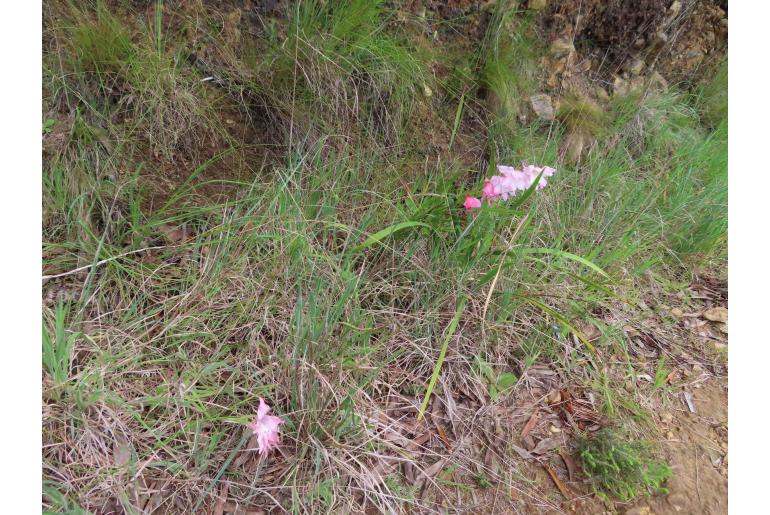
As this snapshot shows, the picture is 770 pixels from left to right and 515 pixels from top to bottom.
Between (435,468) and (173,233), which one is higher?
(173,233)

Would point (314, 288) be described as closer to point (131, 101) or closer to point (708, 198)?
point (131, 101)

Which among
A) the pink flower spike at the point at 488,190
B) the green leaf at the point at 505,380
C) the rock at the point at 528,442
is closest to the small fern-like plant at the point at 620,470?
the rock at the point at 528,442

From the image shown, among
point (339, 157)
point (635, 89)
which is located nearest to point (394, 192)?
point (339, 157)

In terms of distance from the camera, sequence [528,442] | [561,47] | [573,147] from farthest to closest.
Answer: [561,47], [573,147], [528,442]

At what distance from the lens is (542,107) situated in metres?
2.33

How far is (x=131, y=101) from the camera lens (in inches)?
65.5

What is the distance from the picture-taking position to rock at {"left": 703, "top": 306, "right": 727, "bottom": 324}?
1.97 meters

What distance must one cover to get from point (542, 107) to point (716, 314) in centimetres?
112

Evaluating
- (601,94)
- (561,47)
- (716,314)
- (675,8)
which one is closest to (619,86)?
(601,94)

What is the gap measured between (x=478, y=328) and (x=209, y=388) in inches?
31.6

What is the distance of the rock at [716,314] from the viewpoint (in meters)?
1.97

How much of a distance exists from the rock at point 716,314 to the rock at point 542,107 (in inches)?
41.0

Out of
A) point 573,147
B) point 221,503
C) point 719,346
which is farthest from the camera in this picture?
point 573,147

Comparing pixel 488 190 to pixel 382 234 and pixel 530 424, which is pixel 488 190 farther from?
pixel 530 424
